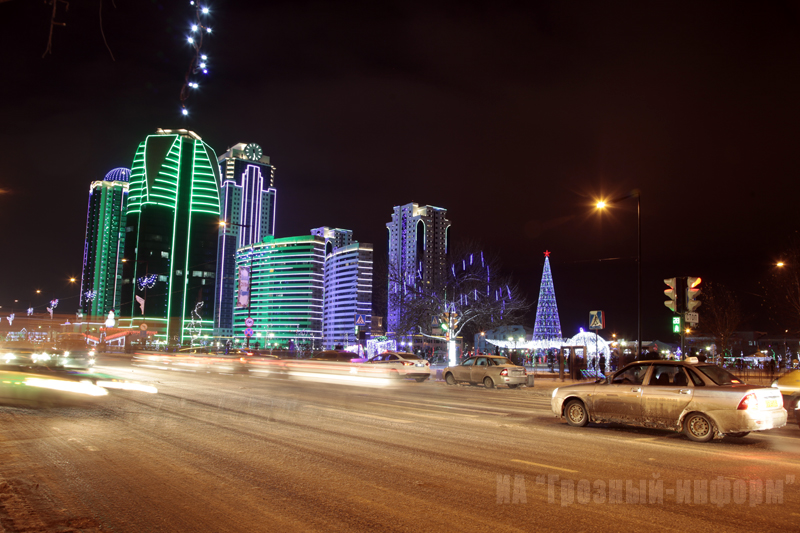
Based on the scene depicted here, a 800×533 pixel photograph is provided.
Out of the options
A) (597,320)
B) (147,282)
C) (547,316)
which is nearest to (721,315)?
(547,316)

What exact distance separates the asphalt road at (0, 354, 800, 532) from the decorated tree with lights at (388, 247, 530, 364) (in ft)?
94.8

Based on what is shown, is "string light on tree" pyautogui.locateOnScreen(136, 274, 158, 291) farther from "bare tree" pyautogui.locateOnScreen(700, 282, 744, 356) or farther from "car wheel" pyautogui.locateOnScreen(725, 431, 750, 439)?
"car wheel" pyautogui.locateOnScreen(725, 431, 750, 439)

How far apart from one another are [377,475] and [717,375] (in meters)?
7.19

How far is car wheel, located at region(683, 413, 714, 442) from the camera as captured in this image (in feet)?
35.0

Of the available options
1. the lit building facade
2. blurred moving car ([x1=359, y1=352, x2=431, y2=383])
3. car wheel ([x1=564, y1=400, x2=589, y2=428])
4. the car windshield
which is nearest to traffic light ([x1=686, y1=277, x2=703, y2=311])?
the car windshield

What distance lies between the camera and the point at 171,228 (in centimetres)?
15275

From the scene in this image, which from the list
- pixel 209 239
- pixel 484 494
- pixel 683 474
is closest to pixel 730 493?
pixel 683 474

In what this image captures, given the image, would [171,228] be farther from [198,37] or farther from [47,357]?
[198,37]

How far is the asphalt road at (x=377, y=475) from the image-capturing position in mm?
5762

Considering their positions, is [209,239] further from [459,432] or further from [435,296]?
[459,432]

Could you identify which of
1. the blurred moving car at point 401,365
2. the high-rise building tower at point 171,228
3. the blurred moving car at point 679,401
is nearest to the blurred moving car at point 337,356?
the blurred moving car at point 401,365

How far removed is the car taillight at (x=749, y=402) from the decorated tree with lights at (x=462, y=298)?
30319mm

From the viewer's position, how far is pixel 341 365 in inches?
1086

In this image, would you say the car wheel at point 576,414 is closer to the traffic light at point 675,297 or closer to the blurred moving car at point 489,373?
the traffic light at point 675,297
